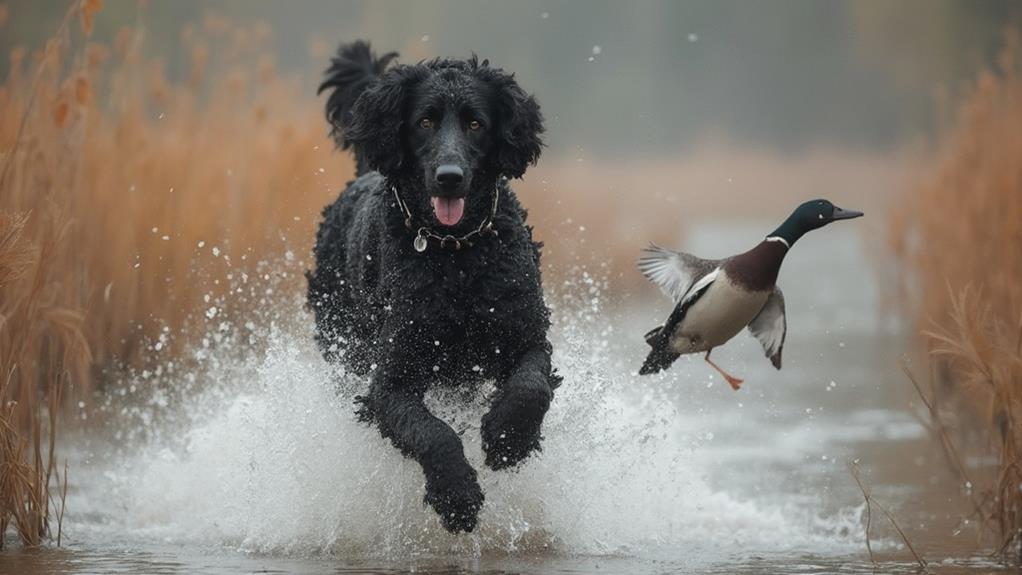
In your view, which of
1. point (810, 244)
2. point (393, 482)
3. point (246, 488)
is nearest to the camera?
point (393, 482)

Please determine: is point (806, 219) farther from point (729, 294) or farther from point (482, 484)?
point (482, 484)

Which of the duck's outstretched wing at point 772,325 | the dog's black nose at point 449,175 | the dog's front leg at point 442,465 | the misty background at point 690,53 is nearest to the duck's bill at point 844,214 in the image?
the duck's outstretched wing at point 772,325

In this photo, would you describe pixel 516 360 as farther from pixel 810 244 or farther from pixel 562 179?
pixel 810 244

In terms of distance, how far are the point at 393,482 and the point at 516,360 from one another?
688 millimetres

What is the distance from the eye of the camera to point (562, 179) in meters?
21.8

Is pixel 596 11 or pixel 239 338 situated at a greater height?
pixel 596 11

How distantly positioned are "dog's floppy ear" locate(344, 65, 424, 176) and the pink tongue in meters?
0.35

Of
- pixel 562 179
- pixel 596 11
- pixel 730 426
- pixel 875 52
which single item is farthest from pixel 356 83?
pixel 596 11

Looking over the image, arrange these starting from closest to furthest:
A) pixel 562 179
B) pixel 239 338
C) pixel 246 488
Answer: pixel 246 488, pixel 239 338, pixel 562 179

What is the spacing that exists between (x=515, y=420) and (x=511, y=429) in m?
0.04

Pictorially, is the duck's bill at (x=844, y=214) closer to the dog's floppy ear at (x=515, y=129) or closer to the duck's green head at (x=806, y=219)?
the duck's green head at (x=806, y=219)

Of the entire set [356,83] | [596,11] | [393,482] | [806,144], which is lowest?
[393,482]

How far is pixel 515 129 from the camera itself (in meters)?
5.66

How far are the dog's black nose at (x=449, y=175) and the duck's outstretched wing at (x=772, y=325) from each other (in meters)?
1.20
